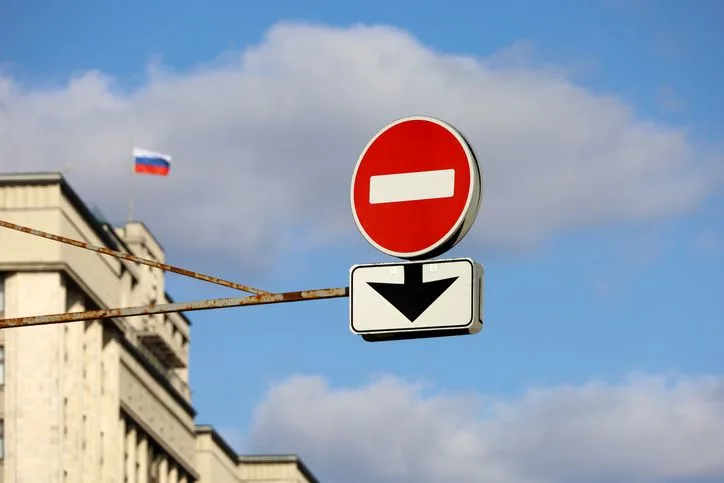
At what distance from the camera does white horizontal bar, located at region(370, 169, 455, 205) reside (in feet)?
29.8

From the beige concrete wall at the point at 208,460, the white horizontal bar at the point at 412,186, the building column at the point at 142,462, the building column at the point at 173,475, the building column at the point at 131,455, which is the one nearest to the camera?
the white horizontal bar at the point at 412,186

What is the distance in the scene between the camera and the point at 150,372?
73.4m

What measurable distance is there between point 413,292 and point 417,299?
1.7 inches

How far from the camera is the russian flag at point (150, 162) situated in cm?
7356

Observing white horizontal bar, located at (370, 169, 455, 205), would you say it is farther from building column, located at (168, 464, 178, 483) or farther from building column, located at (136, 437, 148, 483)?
building column, located at (168, 464, 178, 483)

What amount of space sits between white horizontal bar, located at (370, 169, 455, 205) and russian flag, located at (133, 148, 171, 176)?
64.7 m

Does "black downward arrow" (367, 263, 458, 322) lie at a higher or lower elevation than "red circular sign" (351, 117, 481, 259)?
lower

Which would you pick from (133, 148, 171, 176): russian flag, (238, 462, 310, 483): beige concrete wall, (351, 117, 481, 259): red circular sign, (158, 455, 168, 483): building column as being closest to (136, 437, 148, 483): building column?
(158, 455, 168, 483): building column

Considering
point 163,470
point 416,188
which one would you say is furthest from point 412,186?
point 163,470

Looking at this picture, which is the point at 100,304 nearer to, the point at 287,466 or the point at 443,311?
the point at 287,466

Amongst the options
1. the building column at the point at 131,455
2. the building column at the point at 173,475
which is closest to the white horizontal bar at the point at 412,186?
the building column at the point at 131,455

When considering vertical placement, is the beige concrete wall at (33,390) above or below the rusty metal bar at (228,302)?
above

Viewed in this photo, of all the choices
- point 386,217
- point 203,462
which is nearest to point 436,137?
point 386,217

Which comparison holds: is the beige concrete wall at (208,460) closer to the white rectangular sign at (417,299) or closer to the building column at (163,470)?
the building column at (163,470)
